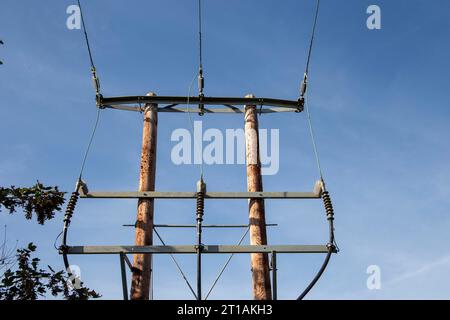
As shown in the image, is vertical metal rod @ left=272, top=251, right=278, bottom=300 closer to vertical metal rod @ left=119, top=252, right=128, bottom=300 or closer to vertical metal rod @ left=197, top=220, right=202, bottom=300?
vertical metal rod @ left=197, top=220, right=202, bottom=300

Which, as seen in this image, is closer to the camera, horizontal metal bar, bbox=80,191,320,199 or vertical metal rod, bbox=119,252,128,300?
vertical metal rod, bbox=119,252,128,300

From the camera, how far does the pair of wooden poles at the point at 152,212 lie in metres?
6.56

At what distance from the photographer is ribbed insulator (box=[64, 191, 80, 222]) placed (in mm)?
6459

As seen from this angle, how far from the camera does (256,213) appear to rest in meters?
7.02

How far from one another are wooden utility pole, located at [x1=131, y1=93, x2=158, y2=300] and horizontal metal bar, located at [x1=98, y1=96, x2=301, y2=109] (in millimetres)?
139

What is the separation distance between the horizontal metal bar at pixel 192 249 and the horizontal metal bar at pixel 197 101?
281 cm

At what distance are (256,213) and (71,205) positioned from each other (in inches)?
102

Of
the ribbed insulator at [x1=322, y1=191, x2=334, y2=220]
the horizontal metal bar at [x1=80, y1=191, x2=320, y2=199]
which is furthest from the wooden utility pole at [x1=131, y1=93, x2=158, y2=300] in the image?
the ribbed insulator at [x1=322, y1=191, x2=334, y2=220]

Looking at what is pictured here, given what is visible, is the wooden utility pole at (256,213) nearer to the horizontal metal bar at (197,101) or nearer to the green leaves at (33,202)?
the horizontal metal bar at (197,101)

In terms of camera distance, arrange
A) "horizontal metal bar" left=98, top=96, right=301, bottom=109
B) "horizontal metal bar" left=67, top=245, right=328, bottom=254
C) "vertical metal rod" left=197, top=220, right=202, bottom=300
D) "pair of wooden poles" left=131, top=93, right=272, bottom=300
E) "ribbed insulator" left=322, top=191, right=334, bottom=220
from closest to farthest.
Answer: "vertical metal rod" left=197, top=220, right=202, bottom=300
"horizontal metal bar" left=67, top=245, right=328, bottom=254
"ribbed insulator" left=322, top=191, right=334, bottom=220
"pair of wooden poles" left=131, top=93, right=272, bottom=300
"horizontal metal bar" left=98, top=96, right=301, bottom=109
